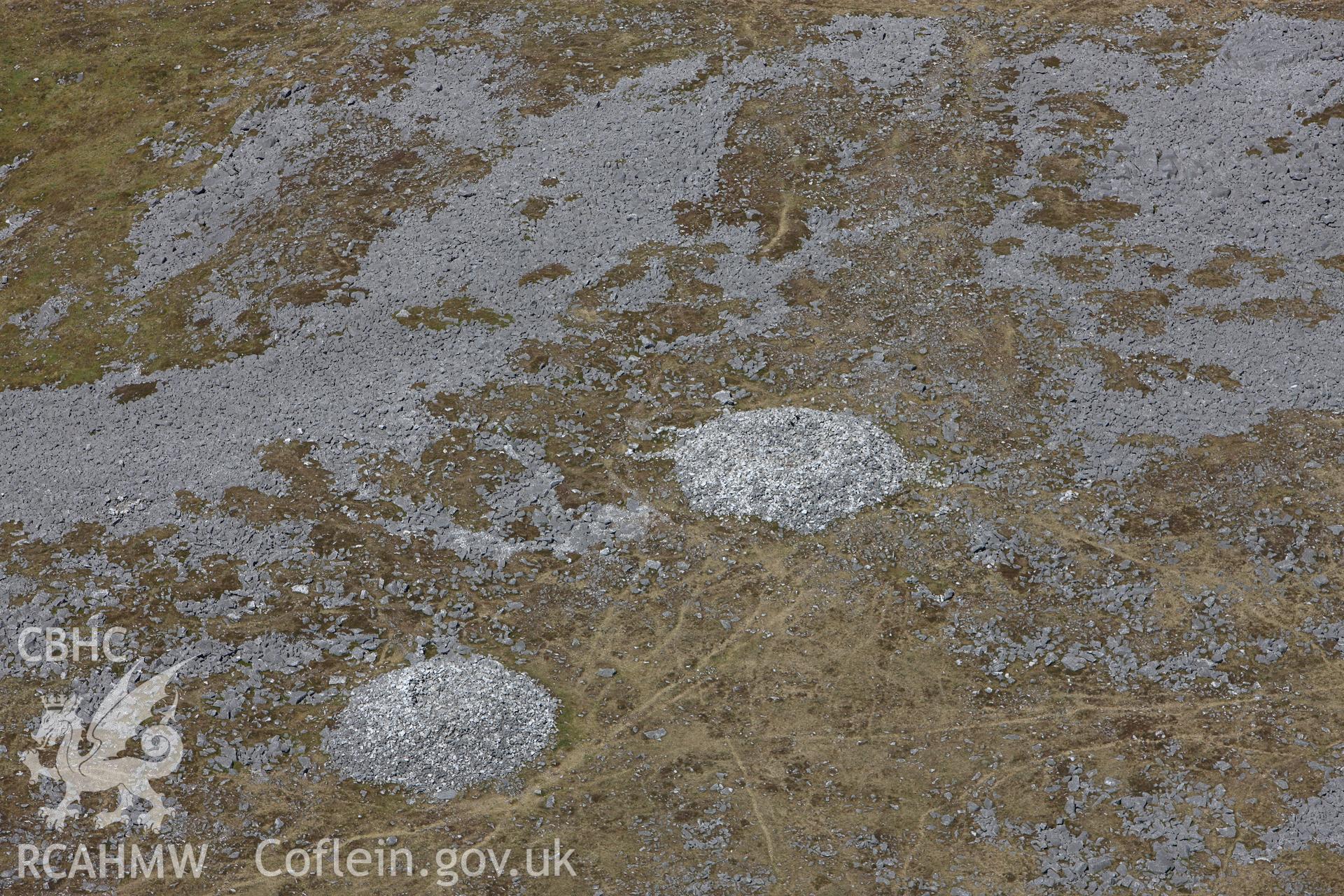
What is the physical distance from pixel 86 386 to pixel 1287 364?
39.8m

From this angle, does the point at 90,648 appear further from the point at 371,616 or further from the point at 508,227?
the point at 508,227

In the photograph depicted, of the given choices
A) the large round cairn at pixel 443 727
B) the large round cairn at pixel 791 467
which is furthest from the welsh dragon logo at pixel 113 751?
the large round cairn at pixel 791 467

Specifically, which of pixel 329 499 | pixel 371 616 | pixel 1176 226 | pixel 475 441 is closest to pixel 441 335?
pixel 475 441

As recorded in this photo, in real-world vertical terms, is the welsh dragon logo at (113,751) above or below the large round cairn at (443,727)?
above

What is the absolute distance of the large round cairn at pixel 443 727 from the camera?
90.5 feet

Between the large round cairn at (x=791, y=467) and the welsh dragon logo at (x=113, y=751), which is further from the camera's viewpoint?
the large round cairn at (x=791, y=467)

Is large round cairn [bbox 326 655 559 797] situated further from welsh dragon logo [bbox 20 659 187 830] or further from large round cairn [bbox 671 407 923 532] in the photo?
large round cairn [bbox 671 407 923 532]

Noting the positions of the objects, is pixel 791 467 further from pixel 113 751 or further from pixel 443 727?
pixel 113 751

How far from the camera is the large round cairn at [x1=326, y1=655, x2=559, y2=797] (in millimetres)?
27578

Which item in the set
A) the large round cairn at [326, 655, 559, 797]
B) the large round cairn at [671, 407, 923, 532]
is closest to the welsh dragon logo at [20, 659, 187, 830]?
the large round cairn at [326, 655, 559, 797]

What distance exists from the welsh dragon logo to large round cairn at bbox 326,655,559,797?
4.26m

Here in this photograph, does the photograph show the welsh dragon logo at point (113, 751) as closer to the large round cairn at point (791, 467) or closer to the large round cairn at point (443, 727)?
the large round cairn at point (443, 727)

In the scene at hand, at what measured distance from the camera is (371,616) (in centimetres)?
3125

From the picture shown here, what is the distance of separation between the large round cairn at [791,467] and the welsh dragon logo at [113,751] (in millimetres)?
15519
